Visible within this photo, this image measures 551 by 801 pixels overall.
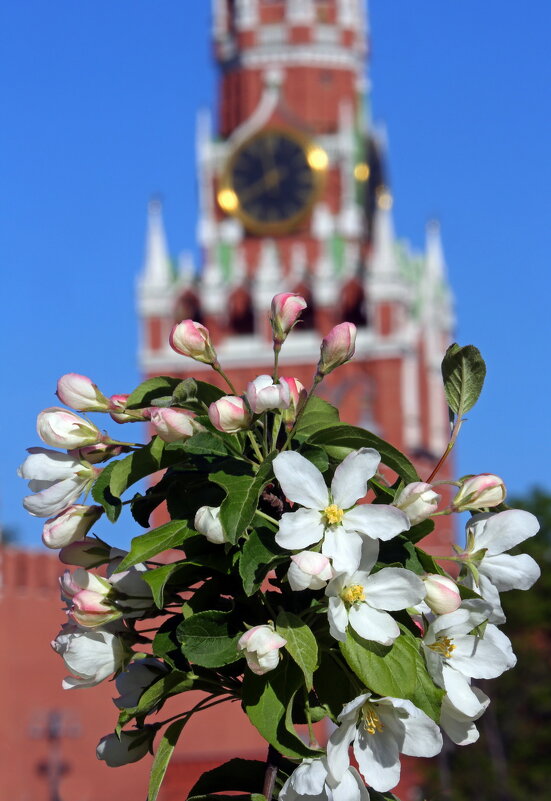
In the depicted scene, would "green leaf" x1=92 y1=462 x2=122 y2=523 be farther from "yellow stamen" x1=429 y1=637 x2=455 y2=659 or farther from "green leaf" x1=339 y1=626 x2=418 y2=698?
"yellow stamen" x1=429 y1=637 x2=455 y2=659

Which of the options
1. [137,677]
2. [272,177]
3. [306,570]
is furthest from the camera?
[272,177]

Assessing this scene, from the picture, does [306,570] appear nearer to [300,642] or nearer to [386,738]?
[300,642]

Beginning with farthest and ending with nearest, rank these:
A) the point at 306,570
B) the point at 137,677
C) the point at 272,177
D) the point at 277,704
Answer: the point at 272,177
the point at 137,677
the point at 277,704
the point at 306,570

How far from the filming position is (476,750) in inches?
1211

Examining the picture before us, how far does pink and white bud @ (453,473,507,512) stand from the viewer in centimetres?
238

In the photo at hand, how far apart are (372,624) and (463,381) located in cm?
43

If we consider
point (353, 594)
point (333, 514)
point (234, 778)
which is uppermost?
point (333, 514)

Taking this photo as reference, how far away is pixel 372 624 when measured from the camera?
7.19ft

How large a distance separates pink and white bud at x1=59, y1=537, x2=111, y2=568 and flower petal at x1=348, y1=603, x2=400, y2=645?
421 millimetres

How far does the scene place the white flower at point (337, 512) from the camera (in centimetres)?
218

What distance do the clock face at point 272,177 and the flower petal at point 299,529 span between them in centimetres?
3163

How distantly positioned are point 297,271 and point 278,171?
2084 mm

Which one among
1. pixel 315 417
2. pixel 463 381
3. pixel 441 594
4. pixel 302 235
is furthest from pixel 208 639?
pixel 302 235

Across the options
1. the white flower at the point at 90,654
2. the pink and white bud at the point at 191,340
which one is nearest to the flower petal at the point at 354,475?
the pink and white bud at the point at 191,340
